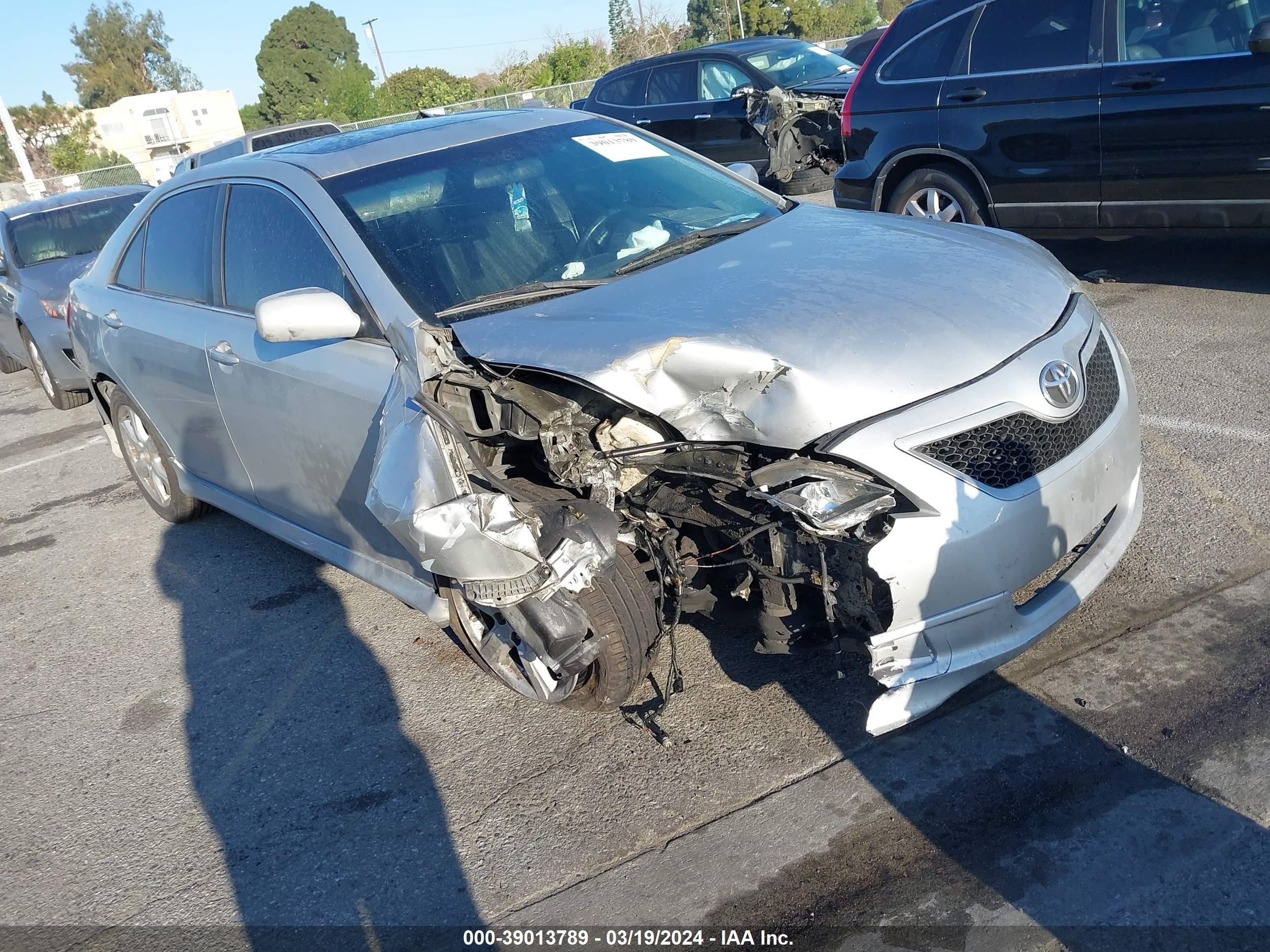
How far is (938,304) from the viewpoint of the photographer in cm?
291

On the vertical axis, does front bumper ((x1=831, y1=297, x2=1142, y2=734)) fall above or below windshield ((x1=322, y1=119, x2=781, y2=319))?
below

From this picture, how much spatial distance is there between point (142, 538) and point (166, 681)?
1.80m

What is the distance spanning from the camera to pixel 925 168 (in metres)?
7.13

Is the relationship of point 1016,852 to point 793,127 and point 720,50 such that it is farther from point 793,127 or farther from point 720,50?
point 720,50

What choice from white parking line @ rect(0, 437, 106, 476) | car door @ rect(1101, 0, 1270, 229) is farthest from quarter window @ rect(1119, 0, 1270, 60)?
white parking line @ rect(0, 437, 106, 476)

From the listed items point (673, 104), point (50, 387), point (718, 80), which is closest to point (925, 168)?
point (718, 80)

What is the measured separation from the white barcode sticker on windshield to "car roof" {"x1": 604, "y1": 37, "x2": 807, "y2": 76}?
747 centimetres

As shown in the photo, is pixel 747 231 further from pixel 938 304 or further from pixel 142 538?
pixel 142 538

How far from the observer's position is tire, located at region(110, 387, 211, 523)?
5.25 metres

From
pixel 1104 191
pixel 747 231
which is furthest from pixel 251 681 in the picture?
pixel 1104 191

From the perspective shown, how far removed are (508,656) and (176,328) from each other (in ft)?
7.45

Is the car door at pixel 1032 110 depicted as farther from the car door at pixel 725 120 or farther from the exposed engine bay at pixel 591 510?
the exposed engine bay at pixel 591 510

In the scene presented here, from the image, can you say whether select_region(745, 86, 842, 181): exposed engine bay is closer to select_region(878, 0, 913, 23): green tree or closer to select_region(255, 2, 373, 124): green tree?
select_region(878, 0, 913, 23): green tree

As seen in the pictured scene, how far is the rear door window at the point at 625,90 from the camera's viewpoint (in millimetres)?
11875
